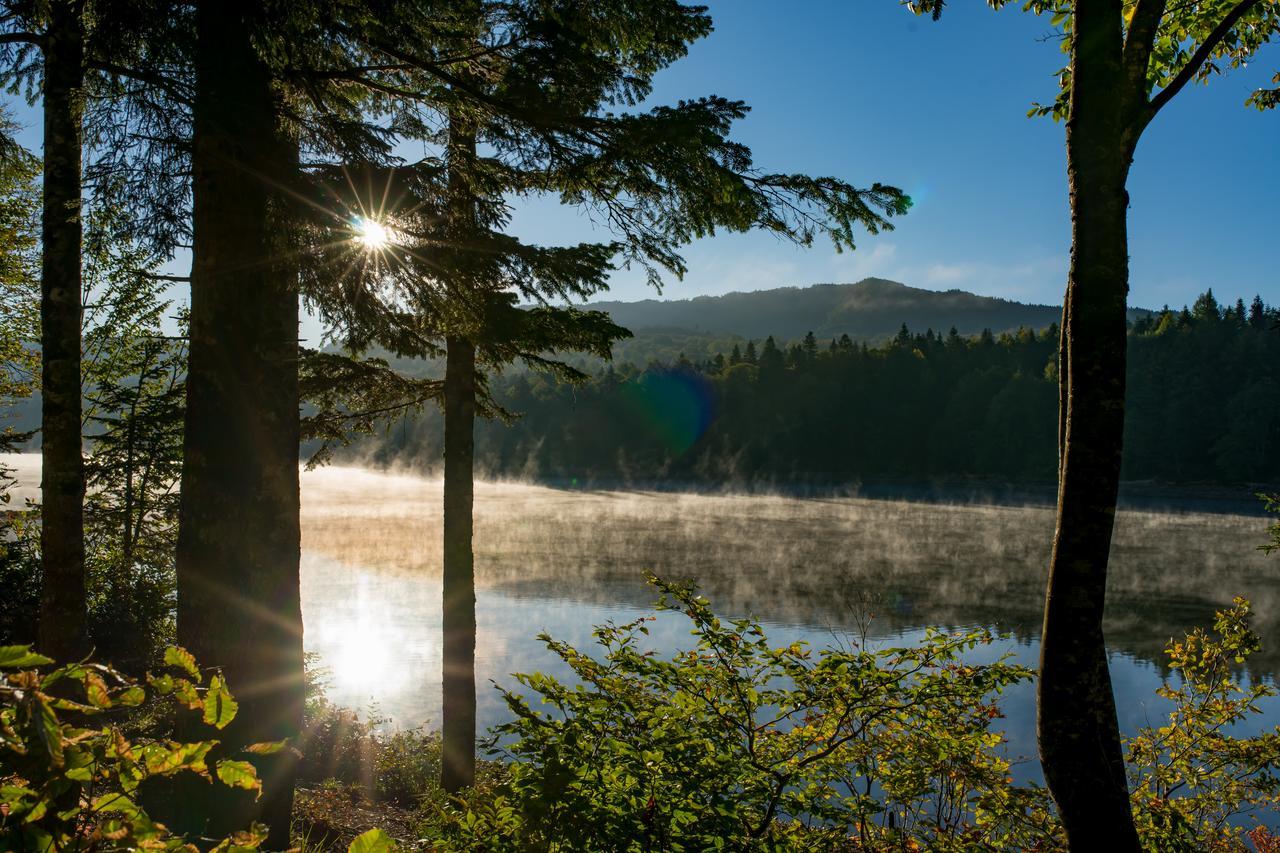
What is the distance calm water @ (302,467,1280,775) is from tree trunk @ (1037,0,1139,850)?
1474mm

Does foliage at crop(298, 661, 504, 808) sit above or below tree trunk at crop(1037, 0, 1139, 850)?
below

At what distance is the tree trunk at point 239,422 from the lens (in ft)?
12.9

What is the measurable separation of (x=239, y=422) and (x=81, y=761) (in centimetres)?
Result: 307

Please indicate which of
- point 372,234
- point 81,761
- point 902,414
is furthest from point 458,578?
point 902,414

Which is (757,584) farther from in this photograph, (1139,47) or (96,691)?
(96,691)

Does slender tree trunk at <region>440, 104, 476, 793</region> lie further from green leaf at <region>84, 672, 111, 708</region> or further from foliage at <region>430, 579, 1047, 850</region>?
green leaf at <region>84, 672, 111, 708</region>

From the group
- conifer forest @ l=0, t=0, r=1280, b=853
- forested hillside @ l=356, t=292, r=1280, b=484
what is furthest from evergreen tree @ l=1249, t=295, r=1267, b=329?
conifer forest @ l=0, t=0, r=1280, b=853

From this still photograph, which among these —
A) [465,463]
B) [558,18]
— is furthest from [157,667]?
[558,18]

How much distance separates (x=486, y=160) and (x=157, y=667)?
31.4 ft

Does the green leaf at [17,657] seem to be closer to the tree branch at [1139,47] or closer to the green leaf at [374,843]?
the green leaf at [374,843]

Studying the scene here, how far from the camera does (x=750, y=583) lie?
26.3 m

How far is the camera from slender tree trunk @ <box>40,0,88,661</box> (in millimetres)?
5824

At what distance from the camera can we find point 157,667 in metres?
11.1

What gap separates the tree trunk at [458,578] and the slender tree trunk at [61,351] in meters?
3.39
